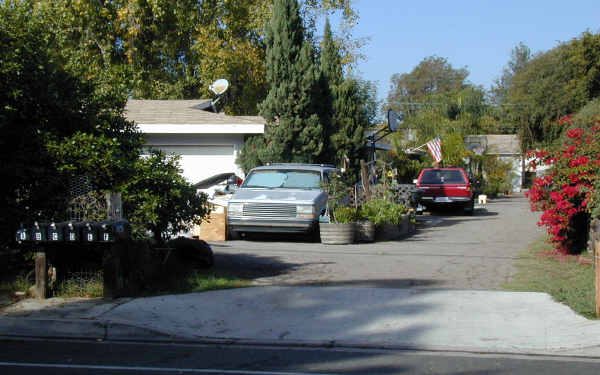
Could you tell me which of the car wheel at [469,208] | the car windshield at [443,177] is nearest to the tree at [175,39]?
the car windshield at [443,177]

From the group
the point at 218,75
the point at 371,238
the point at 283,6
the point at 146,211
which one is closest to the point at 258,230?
the point at 371,238

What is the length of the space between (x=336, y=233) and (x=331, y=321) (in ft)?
24.2

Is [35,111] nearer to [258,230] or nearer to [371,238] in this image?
[258,230]

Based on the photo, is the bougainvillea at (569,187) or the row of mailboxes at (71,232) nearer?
→ the row of mailboxes at (71,232)

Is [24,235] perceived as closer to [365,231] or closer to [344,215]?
[344,215]

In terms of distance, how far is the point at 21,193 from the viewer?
30.7 ft

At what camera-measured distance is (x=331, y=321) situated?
7.64 meters

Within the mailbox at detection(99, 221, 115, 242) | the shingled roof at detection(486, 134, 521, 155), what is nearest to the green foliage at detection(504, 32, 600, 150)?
the shingled roof at detection(486, 134, 521, 155)

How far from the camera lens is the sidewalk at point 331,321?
22.5 feet

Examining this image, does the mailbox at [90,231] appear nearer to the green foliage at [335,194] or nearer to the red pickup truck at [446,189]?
the green foliage at [335,194]

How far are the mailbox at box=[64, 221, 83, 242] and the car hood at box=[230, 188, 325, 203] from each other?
275 inches

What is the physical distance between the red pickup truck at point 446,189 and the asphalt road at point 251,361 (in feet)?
65.4

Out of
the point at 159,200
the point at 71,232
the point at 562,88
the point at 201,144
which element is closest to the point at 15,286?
the point at 71,232

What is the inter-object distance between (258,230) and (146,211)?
5.89m
